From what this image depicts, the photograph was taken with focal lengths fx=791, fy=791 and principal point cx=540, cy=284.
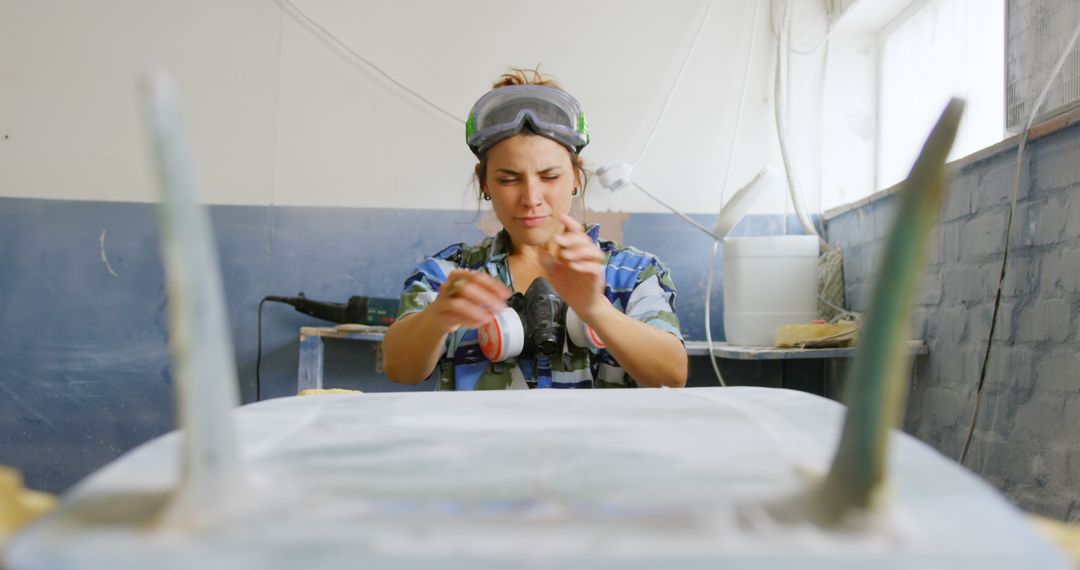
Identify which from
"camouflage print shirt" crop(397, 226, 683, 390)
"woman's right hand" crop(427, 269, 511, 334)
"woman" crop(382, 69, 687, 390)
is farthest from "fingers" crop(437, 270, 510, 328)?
"camouflage print shirt" crop(397, 226, 683, 390)

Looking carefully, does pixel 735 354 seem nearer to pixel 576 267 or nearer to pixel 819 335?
pixel 819 335

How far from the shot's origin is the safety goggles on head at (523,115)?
1.50m

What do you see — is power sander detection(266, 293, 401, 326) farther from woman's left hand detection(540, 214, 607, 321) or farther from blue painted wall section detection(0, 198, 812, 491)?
woman's left hand detection(540, 214, 607, 321)

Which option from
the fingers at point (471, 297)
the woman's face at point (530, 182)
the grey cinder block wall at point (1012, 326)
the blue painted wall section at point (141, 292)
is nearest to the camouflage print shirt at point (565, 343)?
the woman's face at point (530, 182)

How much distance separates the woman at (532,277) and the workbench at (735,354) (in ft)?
2.56

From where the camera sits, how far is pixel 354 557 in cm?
35

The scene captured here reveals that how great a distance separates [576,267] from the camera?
3.63ft

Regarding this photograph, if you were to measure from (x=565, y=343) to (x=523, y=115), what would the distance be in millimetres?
436

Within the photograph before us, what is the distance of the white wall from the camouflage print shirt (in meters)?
1.30

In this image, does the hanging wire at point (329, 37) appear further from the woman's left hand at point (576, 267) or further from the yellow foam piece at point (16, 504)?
the yellow foam piece at point (16, 504)

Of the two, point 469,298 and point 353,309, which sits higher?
point 469,298

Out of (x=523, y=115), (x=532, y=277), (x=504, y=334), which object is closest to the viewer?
(x=504, y=334)

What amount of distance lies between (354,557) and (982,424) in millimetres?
1889

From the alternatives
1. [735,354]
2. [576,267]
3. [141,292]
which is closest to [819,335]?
[735,354]
